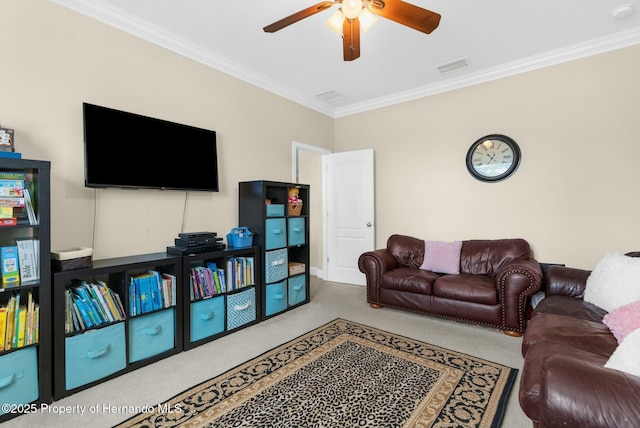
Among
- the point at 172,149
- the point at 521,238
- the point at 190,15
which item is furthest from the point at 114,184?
the point at 521,238

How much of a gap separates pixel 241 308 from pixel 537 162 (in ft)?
11.9

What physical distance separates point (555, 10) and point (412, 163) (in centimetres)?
220

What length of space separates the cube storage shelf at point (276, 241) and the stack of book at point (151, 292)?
95 centimetres

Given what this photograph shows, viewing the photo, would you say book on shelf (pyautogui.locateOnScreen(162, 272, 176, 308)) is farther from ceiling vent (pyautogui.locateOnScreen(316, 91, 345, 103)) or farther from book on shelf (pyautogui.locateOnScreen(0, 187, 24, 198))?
ceiling vent (pyautogui.locateOnScreen(316, 91, 345, 103))

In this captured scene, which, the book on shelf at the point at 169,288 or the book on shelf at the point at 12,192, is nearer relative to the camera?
the book on shelf at the point at 12,192

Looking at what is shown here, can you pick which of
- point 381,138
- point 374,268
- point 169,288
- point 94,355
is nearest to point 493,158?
point 381,138

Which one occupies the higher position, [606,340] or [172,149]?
[172,149]

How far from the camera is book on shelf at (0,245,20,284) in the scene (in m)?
1.80

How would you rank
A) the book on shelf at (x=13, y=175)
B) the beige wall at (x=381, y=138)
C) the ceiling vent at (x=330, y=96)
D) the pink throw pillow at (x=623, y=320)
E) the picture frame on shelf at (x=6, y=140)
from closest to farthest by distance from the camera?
the pink throw pillow at (x=623, y=320)
the book on shelf at (x=13, y=175)
the picture frame on shelf at (x=6, y=140)
the beige wall at (x=381, y=138)
the ceiling vent at (x=330, y=96)

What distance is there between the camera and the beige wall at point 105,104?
2.21 metres

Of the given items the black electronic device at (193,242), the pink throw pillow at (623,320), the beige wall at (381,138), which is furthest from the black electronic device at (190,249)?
the pink throw pillow at (623,320)

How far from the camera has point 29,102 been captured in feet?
7.29

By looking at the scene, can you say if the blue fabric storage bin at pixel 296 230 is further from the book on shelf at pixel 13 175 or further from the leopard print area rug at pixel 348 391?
the book on shelf at pixel 13 175

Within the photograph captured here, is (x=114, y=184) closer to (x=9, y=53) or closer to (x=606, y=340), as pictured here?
(x=9, y=53)
